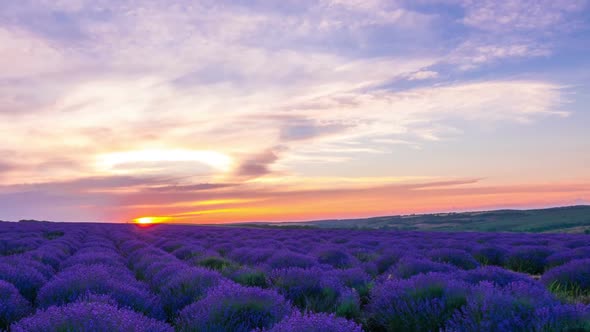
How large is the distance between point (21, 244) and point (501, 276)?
530 inches

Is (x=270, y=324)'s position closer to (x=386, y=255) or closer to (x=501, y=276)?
(x=501, y=276)

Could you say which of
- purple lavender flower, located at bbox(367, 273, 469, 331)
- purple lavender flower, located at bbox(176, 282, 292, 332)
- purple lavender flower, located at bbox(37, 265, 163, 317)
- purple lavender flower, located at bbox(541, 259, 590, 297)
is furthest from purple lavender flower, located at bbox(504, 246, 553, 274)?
purple lavender flower, located at bbox(37, 265, 163, 317)

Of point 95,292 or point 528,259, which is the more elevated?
point 95,292

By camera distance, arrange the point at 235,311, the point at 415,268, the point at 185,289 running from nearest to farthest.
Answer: the point at 235,311, the point at 185,289, the point at 415,268

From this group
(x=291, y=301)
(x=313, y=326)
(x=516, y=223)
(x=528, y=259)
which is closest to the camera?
(x=313, y=326)

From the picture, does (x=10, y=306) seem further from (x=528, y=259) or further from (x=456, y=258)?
(x=528, y=259)

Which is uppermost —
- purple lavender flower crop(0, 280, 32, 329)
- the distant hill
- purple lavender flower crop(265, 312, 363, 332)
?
purple lavender flower crop(265, 312, 363, 332)

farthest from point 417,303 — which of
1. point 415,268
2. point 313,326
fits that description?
point 415,268

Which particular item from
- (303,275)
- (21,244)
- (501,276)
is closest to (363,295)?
(303,275)

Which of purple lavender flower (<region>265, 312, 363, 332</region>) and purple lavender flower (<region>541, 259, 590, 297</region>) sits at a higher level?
purple lavender flower (<region>265, 312, 363, 332</region>)

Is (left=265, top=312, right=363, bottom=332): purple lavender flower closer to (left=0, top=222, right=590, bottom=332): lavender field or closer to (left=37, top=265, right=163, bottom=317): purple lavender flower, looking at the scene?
(left=0, top=222, right=590, bottom=332): lavender field

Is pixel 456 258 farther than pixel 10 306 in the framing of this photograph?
Yes

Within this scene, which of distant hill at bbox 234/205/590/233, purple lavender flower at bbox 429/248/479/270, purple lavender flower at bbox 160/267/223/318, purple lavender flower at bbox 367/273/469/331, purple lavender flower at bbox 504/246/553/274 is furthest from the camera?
distant hill at bbox 234/205/590/233

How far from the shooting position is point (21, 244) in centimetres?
1435
